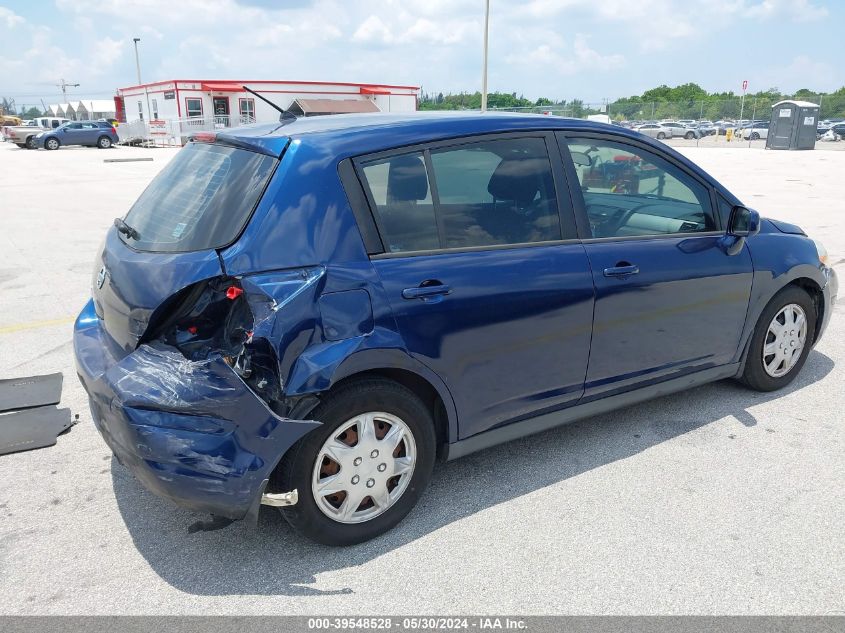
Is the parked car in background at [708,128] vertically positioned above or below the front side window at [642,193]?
below

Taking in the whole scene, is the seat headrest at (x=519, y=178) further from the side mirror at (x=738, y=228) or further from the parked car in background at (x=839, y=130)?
the parked car in background at (x=839, y=130)

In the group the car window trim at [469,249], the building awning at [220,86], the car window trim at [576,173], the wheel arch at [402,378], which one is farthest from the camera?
the building awning at [220,86]

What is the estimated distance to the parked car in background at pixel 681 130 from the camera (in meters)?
46.4

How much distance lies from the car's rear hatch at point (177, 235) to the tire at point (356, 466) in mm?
739

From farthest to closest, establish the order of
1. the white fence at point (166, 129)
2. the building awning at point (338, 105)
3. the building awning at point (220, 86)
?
the building awning at point (338, 105), the building awning at point (220, 86), the white fence at point (166, 129)

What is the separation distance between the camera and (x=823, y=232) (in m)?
10.2

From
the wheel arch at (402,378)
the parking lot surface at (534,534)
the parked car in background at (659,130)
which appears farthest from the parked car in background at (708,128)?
the wheel arch at (402,378)

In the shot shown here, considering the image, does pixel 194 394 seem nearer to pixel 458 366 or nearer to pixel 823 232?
pixel 458 366

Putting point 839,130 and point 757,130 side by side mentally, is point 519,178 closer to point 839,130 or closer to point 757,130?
point 839,130

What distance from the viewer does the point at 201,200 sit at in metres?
2.93

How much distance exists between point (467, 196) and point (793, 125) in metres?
34.7

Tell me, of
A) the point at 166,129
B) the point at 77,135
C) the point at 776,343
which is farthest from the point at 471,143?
the point at 166,129

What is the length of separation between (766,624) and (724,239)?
2.20 meters

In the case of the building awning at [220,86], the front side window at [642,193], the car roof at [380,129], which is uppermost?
the building awning at [220,86]
